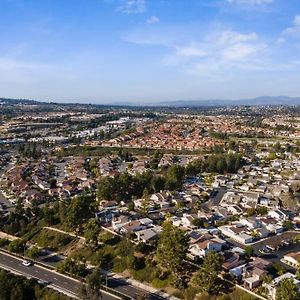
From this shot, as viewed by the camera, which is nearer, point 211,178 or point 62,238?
point 62,238

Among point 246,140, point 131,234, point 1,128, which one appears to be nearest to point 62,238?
point 131,234

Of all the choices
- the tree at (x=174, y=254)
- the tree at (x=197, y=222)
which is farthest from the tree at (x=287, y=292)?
the tree at (x=197, y=222)

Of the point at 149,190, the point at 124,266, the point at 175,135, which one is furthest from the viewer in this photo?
the point at 175,135

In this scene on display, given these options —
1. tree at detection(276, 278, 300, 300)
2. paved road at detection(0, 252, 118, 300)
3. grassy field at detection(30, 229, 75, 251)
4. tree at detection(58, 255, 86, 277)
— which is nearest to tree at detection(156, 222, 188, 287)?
paved road at detection(0, 252, 118, 300)

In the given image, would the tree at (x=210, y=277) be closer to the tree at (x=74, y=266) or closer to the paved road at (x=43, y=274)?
the paved road at (x=43, y=274)

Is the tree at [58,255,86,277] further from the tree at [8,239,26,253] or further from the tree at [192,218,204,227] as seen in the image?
the tree at [192,218,204,227]

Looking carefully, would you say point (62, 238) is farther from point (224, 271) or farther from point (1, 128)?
point (1, 128)
